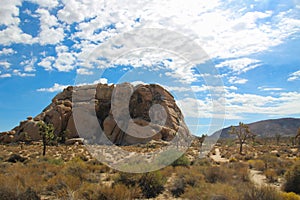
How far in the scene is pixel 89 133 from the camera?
2178 inches

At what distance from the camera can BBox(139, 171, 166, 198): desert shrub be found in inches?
388

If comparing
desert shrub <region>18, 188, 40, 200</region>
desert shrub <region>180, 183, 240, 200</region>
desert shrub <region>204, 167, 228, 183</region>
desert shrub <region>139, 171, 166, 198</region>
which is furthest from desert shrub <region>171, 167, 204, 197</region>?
desert shrub <region>18, 188, 40, 200</region>

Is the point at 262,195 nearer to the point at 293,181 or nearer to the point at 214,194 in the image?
the point at 214,194

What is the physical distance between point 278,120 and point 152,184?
20386 cm

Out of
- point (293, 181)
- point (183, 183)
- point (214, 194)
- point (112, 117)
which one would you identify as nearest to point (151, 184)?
point (183, 183)

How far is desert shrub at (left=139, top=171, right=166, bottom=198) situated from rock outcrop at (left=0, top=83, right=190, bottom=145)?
39857 mm

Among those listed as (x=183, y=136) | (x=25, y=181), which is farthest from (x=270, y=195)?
(x=183, y=136)

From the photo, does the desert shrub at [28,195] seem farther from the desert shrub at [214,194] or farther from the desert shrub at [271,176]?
the desert shrub at [271,176]

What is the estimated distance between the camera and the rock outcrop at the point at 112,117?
178 ft

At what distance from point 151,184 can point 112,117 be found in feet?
158

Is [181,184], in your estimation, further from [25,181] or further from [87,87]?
[87,87]

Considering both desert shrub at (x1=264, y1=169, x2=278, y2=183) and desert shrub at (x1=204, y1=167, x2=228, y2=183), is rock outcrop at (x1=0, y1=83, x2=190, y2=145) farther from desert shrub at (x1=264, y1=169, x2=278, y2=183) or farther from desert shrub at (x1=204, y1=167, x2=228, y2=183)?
desert shrub at (x1=204, y1=167, x2=228, y2=183)

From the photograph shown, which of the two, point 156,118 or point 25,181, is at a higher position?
point 156,118

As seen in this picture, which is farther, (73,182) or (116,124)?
(116,124)
